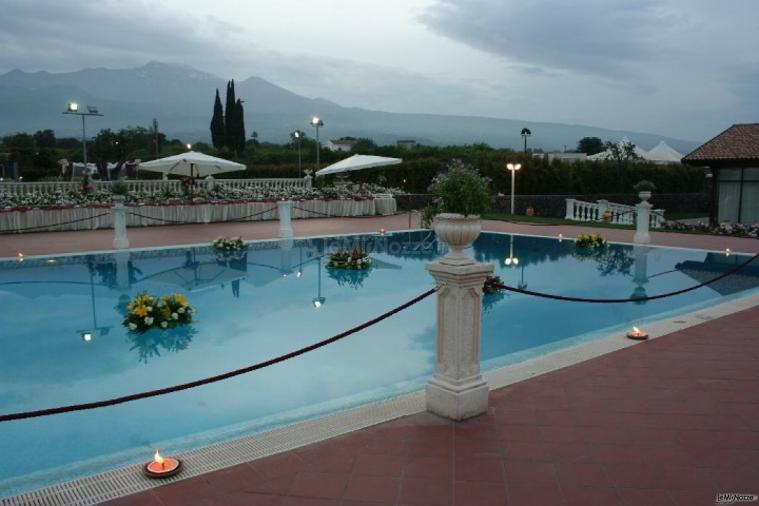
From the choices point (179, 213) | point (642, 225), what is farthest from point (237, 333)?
point (179, 213)

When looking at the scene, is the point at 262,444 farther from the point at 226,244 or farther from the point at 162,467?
the point at 226,244

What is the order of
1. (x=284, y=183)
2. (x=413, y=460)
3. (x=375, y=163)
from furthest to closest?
(x=284, y=183), (x=375, y=163), (x=413, y=460)

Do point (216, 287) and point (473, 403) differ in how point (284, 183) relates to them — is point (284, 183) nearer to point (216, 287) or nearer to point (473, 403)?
point (216, 287)

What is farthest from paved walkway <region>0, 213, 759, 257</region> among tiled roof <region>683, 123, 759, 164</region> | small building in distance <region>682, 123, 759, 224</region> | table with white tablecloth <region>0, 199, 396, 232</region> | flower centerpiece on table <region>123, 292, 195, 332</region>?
flower centerpiece on table <region>123, 292, 195, 332</region>

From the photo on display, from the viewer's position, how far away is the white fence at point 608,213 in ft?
81.1

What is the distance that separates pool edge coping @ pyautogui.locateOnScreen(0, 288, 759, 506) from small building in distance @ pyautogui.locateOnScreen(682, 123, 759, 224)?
63.9 ft

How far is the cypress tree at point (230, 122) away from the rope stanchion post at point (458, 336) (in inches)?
2165

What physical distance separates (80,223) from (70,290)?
34.0 ft

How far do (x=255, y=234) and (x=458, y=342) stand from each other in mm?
16149

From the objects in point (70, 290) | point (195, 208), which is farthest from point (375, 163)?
point (70, 290)

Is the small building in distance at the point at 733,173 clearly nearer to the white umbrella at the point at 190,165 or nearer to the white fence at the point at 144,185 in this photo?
the white fence at the point at 144,185

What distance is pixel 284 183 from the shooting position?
3131 cm

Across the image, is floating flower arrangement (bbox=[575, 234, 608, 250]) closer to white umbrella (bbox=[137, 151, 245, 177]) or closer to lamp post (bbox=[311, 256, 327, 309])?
lamp post (bbox=[311, 256, 327, 309])

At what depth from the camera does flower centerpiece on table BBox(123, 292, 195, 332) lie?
872cm
